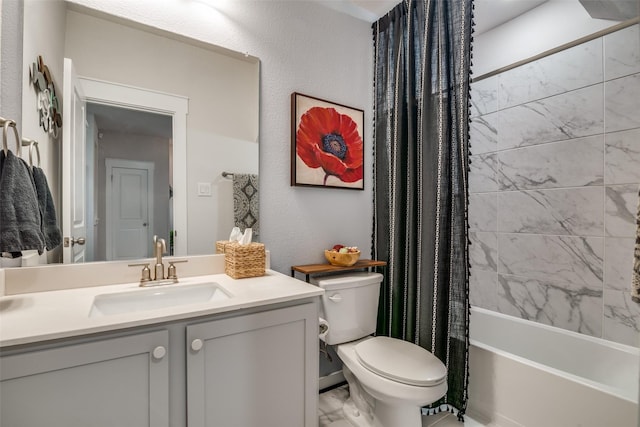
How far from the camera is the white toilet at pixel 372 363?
1321mm

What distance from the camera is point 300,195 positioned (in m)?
1.88

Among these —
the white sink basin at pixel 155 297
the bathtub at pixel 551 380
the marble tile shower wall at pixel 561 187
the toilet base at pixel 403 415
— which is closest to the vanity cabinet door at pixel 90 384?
the white sink basin at pixel 155 297

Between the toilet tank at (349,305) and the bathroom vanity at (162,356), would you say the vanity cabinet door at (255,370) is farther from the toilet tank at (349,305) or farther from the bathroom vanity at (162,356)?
the toilet tank at (349,305)

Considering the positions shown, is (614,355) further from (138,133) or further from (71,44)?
(71,44)

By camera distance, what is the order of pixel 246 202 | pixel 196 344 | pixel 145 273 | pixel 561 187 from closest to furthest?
pixel 196 344 → pixel 145 273 → pixel 246 202 → pixel 561 187

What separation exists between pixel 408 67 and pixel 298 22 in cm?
74

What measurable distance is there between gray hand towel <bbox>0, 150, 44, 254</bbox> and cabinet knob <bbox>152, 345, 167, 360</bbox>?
1.70 feet

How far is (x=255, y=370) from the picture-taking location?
1101 mm

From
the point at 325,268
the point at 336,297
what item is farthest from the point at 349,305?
the point at 325,268

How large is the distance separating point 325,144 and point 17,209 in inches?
58.3

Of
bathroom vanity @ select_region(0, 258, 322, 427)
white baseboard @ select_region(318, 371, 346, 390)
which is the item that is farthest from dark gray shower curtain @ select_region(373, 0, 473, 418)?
bathroom vanity @ select_region(0, 258, 322, 427)

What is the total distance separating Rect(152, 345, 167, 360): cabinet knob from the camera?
0.92 m

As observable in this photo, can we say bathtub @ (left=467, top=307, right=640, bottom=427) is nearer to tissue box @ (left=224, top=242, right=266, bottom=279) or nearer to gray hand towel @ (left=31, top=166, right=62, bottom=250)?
tissue box @ (left=224, top=242, right=266, bottom=279)

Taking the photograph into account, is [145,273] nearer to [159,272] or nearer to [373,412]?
[159,272]
